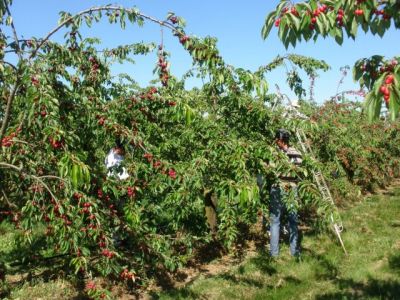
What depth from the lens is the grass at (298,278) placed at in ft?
20.1

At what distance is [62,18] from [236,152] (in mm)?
2354

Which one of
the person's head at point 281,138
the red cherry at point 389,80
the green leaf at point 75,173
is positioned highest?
the person's head at point 281,138

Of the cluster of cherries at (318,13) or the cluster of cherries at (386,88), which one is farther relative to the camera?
the cluster of cherries at (318,13)

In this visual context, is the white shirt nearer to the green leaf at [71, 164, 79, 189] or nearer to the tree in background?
the green leaf at [71, 164, 79, 189]

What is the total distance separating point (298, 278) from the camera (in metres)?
6.78

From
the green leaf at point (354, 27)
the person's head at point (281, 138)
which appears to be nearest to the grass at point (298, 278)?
the person's head at point (281, 138)

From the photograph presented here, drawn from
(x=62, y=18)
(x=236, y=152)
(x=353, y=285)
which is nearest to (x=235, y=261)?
(x=353, y=285)

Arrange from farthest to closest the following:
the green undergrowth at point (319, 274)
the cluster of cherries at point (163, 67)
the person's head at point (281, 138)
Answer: the person's head at point (281, 138) → the green undergrowth at point (319, 274) → the cluster of cherries at point (163, 67)

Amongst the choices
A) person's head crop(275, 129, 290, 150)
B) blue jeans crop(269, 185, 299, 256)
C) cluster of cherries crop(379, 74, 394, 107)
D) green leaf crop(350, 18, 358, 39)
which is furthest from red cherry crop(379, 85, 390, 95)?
blue jeans crop(269, 185, 299, 256)

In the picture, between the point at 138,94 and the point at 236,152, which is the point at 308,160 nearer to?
the point at 236,152

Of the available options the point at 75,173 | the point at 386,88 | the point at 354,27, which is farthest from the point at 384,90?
the point at 75,173

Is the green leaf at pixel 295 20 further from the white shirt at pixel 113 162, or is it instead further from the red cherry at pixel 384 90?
the white shirt at pixel 113 162

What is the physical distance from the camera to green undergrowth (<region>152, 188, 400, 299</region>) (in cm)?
609

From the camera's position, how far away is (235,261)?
7.88 metres
